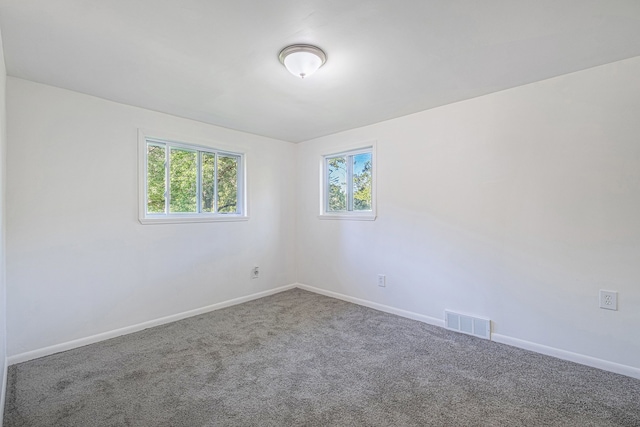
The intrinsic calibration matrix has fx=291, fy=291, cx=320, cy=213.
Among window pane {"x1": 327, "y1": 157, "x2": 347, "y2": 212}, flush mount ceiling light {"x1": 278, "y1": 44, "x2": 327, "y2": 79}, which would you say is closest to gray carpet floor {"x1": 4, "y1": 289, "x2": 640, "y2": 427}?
window pane {"x1": 327, "y1": 157, "x2": 347, "y2": 212}

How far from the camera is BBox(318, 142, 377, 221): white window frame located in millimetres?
3627

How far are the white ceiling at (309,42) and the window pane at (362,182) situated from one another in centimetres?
107

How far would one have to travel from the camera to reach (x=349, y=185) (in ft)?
13.2

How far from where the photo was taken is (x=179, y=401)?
1.85 m

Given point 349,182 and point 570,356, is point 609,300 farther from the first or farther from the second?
point 349,182

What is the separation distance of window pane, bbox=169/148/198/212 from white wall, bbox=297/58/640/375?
7.25 ft

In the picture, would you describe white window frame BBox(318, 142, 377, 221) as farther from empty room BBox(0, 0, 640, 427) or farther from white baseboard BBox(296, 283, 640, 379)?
white baseboard BBox(296, 283, 640, 379)

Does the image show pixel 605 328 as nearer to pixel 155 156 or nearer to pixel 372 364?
pixel 372 364

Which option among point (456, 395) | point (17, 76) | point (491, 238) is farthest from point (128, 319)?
point (491, 238)

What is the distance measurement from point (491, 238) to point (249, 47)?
260 centimetres

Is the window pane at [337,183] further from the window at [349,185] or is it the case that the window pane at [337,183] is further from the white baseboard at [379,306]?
the white baseboard at [379,306]

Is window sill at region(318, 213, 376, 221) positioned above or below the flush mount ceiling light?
below

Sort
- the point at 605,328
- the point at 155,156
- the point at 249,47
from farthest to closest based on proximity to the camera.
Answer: the point at 155,156 → the point at 605,328 → the point at 249,47

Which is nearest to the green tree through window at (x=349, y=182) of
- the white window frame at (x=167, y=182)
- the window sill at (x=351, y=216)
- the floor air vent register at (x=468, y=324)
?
the window sill at (x=351, y=216)
